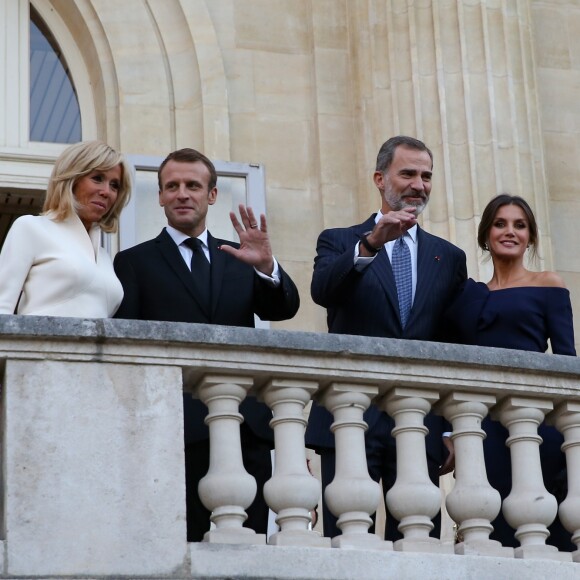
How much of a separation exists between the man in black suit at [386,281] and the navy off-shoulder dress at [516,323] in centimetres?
9

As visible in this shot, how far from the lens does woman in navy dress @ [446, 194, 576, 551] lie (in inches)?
286

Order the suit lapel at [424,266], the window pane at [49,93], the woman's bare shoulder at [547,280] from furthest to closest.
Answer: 1. the window pane at [49,93]
2. the woman's bare shoulder at [547,280]
3. the suit lapel at [424,266]

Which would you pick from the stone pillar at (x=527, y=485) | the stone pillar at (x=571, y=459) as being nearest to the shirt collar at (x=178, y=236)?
the stone pillar at (x=527, y=485)

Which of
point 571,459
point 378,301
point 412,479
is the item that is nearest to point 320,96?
point 378,301

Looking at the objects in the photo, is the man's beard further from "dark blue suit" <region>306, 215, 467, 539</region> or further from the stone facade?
the stone facade

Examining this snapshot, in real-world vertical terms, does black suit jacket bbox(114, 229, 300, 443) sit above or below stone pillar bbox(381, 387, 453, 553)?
above

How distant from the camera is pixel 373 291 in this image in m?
7.23

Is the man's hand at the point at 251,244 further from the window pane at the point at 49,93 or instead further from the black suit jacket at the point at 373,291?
the window pane at the point at 49,93

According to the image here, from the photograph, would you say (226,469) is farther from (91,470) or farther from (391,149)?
(391,149)

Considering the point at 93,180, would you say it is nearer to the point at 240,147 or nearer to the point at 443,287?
the point at 443,287

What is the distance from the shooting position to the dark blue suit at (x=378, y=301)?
Answer: 23.2 feet

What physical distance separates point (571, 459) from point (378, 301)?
0.93m

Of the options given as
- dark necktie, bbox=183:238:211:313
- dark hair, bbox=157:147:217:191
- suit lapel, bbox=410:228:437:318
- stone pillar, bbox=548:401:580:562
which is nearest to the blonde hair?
dark hair, bbox=157:147:217:191

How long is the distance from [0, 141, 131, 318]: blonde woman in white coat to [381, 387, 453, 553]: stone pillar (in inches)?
43.4
